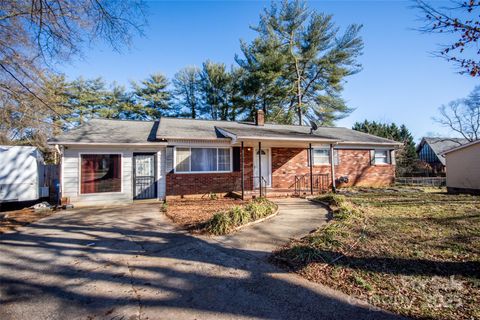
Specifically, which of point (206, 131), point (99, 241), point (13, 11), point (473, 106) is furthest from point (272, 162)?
point (473, 106)

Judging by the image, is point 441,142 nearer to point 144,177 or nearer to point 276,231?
point 276,231

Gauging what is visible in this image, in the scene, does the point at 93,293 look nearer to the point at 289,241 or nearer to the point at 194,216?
the point at 289,241

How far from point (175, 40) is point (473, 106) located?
34.6 metres

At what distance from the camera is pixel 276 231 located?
570cm

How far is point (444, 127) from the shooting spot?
29797 mm

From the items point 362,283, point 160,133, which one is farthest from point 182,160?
point 362,283

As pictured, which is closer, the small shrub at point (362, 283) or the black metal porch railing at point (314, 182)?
the small shrub at point (362, 283)

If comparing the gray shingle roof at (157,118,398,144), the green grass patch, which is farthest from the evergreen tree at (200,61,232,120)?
the green grass patch

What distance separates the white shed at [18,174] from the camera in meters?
9.49

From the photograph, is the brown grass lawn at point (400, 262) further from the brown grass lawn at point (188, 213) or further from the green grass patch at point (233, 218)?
the brown grass lawn at point (188, 213)

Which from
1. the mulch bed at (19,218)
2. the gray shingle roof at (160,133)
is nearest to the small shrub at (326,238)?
the gray shingle roof at (160,133)

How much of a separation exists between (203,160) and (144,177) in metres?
2.87

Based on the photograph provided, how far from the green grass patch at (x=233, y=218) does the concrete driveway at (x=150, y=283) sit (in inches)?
25.0

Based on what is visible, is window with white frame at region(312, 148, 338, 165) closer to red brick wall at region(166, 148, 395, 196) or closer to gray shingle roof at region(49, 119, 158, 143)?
red brick wall at region(166, 148, 395, 196)
